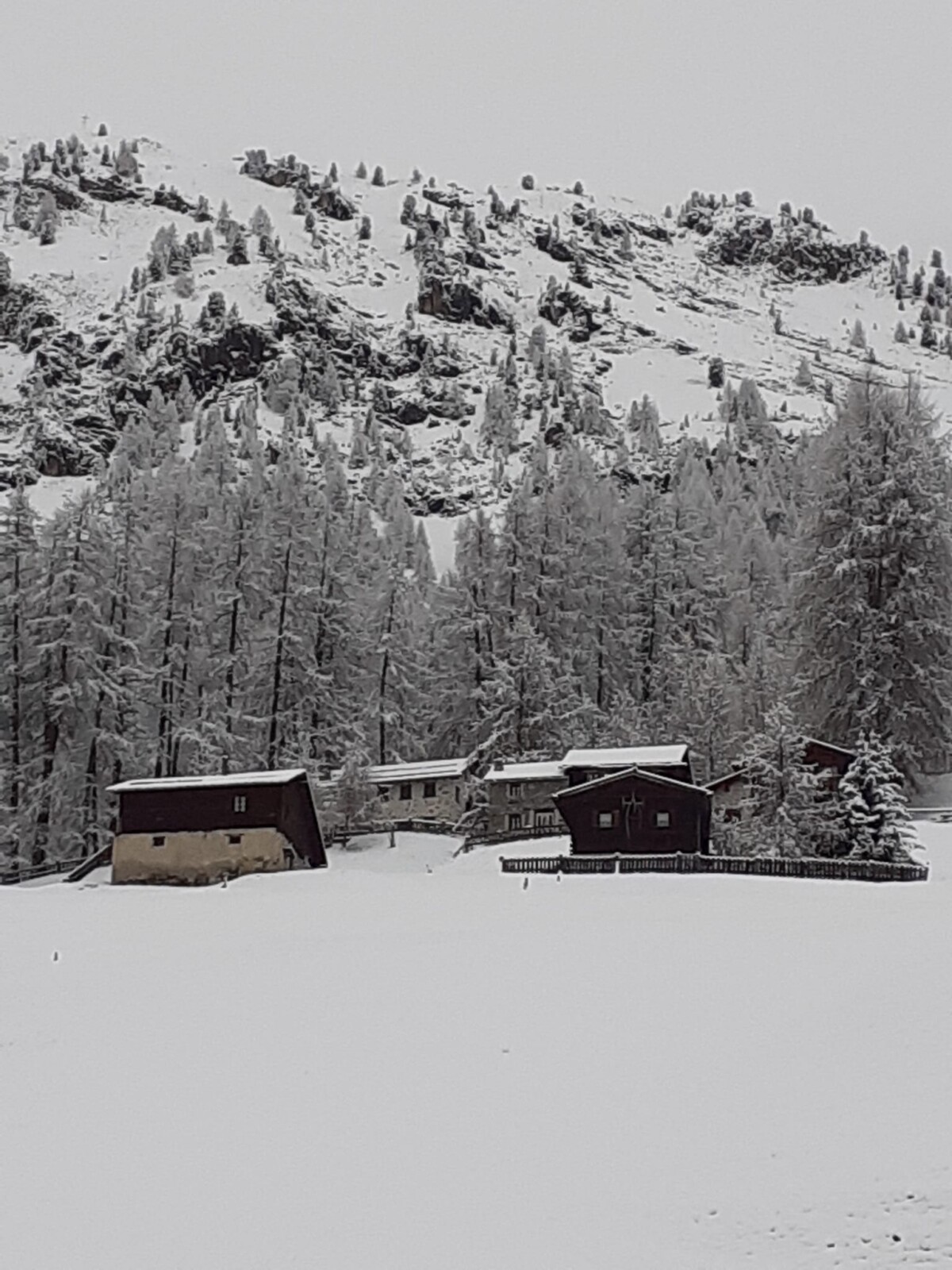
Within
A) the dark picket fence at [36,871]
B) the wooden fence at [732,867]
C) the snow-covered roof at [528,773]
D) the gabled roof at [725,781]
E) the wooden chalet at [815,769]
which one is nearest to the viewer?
the wooden fence at [732,867]

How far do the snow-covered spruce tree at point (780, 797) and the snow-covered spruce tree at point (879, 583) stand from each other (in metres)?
5.10

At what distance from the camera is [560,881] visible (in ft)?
106

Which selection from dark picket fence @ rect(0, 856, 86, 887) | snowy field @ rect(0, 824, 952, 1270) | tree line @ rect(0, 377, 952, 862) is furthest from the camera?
tree line @ rect(0, 377, 952, 862)

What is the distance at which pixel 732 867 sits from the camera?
32.3 m

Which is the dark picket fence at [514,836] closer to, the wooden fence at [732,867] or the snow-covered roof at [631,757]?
the snow-covered roof at [631,757]

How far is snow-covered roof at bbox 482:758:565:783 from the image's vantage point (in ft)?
147

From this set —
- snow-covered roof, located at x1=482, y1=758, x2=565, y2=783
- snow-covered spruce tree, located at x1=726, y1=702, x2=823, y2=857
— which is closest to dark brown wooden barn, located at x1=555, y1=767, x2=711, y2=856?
snow-covered spruce tree, located at x1=726, y1=702, x2=823, y2=857

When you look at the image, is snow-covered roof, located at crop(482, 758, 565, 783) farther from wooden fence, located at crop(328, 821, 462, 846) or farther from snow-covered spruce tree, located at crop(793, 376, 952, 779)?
snow-covered spruce tree, located at crop(793, 376, 952, 779)

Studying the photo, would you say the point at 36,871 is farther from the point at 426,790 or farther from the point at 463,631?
the point at 463,631

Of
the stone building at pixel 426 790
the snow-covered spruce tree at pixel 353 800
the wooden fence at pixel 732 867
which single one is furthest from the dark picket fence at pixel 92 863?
the wooden fence at pixel 732 867

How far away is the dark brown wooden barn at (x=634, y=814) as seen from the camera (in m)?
39.5

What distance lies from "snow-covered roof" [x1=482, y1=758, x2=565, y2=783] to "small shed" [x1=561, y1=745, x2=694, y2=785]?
2.22 m

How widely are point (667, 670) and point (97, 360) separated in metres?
158

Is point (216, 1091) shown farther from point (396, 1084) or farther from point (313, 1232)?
point (313, 1232)
